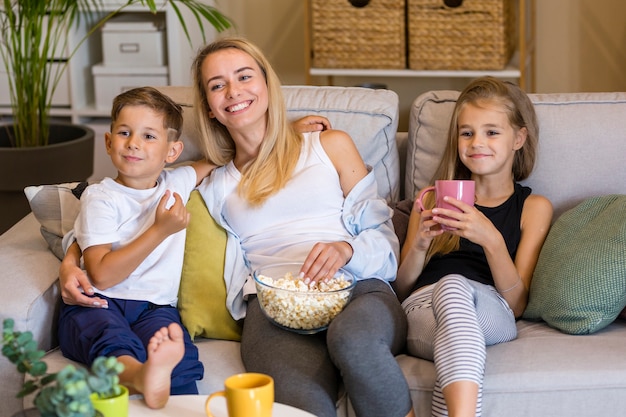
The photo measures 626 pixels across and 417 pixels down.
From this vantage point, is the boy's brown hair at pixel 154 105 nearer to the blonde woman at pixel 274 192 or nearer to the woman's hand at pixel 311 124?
the blonde woman at pixel 274 192

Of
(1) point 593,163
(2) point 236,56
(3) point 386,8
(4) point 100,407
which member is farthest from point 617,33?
(4) point 100,407

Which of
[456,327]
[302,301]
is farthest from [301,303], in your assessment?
[456,327]

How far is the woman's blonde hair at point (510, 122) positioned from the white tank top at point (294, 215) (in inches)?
9.2

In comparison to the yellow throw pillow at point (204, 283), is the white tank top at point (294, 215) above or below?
above

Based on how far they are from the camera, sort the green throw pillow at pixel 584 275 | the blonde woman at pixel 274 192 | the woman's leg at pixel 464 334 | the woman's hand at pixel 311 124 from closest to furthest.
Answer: the woman's leg at pixel 464 334 < the green throw pillow at pixel 584 275 < the blonde woman at pixel 274 192 < the woman's hand at pixel 311 124

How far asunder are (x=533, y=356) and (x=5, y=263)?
1.13 m

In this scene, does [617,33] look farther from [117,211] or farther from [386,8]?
[117,211]

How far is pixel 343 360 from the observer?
1.68 meters

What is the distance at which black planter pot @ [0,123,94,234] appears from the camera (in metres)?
3.02

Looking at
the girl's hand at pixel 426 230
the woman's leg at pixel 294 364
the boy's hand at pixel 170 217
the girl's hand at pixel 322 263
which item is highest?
the boy's hand at pixel 170 217

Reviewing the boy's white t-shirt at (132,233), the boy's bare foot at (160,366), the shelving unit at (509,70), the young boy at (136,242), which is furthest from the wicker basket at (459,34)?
the boy's bare foot at (160,366)

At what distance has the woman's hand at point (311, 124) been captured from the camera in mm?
2191

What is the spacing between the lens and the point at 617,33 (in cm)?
398

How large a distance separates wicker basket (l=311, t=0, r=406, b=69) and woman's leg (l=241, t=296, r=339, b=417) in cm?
191
